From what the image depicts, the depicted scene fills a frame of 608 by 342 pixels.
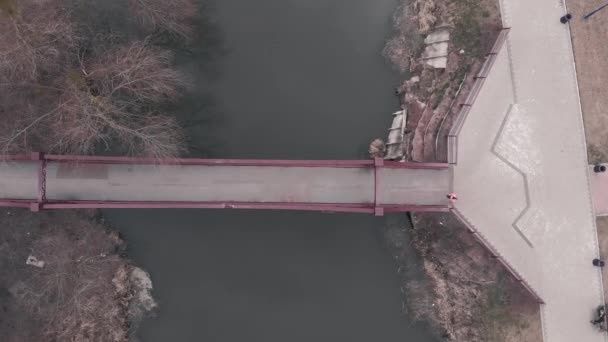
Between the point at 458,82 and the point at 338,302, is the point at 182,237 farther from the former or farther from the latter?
the point at 458,82

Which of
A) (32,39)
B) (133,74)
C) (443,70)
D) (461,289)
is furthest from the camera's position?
(443,70)

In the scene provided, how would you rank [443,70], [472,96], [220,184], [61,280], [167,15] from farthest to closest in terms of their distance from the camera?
[443,70] → [167,15] → [61,280] → [472,96] → [220,184]

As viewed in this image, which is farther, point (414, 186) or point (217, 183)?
point (414, 186)

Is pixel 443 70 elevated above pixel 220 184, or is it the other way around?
pixel 443 70

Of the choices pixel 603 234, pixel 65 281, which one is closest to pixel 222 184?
pixel 65 281

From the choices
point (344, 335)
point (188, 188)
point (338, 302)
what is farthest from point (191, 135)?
point (344, 335)

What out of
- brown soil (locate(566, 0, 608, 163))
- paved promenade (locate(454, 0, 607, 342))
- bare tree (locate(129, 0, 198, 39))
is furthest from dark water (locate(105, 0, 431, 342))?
brown soil (locate(566, 0, 608, 163))

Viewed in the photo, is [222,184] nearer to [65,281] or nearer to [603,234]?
[65,281]
